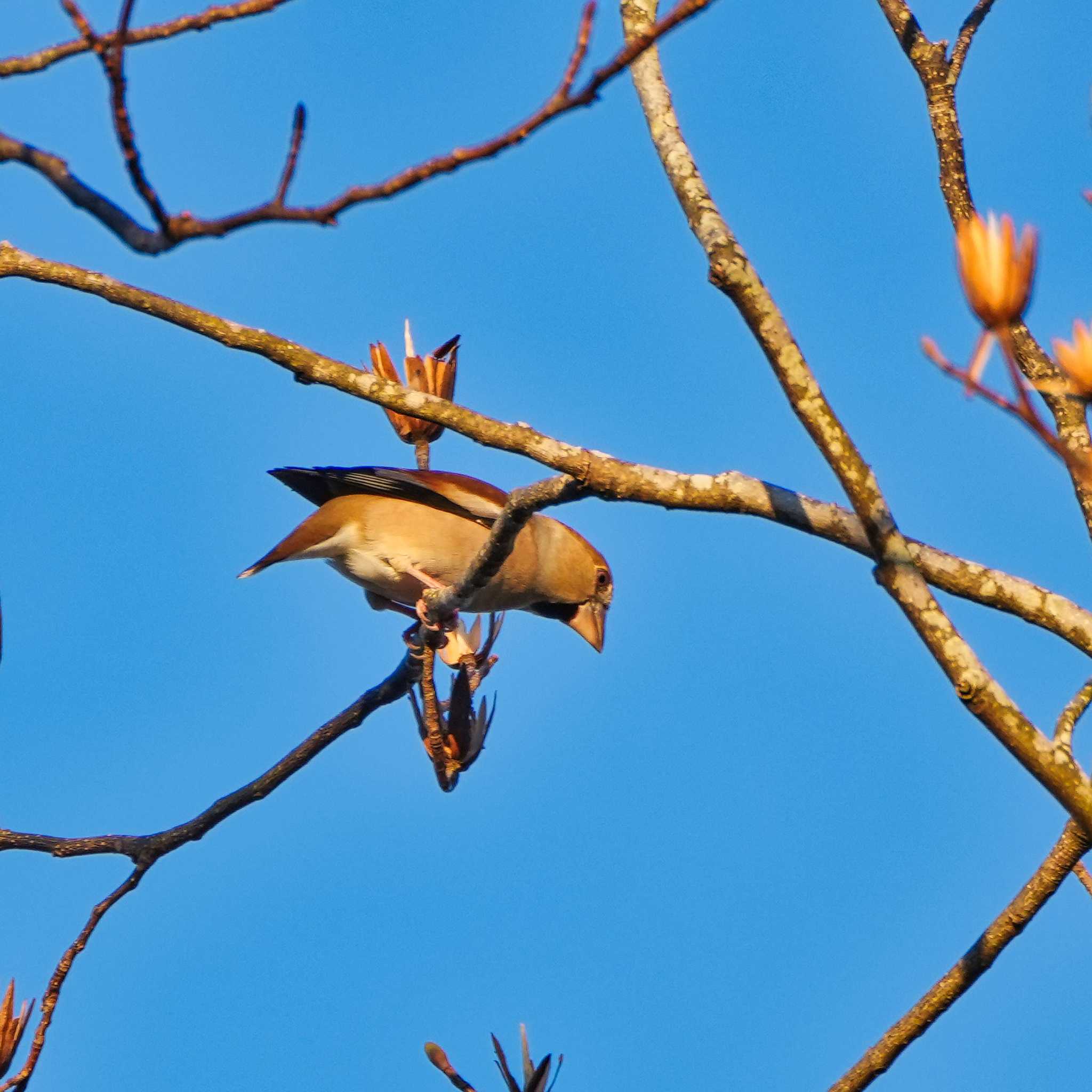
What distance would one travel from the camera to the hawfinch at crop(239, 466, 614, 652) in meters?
7.34

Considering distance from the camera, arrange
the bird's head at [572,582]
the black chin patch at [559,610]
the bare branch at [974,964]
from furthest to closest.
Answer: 1. the black chin patch at [559,610]
2. the bird's head at [572,582]
3. the bare branch at [974,964]

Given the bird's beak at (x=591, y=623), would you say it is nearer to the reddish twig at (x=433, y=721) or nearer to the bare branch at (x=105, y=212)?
the reddish twig at (x=433, y=721)

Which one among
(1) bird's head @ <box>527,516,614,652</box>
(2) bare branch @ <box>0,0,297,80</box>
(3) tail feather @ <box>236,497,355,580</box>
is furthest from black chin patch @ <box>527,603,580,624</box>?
(2) bare branch @ <box>0,0,297,80</box>

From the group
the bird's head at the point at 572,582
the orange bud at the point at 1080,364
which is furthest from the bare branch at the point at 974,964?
the bird's head at the point at 572,582

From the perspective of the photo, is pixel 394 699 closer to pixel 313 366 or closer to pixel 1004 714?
pixel 313 366

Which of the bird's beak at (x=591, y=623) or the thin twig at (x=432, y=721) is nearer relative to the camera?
the thin twig at (x=432, y=721)

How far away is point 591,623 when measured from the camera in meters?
8.37

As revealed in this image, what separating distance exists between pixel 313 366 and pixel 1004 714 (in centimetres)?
249

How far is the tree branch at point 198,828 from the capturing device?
5.59 m

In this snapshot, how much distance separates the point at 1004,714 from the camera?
3137 millimetres

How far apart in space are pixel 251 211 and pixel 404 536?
5095 mm

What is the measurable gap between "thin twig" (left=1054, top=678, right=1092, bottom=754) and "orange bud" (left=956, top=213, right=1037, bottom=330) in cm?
173

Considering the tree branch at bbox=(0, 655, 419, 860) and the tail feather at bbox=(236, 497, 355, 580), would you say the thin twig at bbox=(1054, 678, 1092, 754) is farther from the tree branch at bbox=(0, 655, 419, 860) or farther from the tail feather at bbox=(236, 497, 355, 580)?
the tail feather at bbox=(236, 497, 355, 580)

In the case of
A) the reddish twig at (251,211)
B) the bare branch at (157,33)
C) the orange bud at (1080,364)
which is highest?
the bare branch at (157,33)
